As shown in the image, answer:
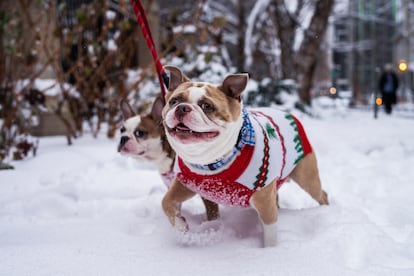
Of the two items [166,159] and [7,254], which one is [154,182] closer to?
[166,159]

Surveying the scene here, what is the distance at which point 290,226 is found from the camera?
213 cm

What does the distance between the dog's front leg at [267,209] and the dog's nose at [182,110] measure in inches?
22.0

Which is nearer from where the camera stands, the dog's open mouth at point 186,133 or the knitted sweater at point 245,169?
the dog's open mouth at point 186,133

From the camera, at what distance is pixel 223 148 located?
1.66m

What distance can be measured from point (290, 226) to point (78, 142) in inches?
160

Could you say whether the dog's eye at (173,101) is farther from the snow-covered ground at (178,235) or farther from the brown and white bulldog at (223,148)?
the snow-covered ground at (178,235)

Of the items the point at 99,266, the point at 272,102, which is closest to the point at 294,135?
the point at 99,266

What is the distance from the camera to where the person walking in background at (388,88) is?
1173 centimetres

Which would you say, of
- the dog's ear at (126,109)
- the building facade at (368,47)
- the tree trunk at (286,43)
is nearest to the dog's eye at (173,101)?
the dog's ear at (126,109)

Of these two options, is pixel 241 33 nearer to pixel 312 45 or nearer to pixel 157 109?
pixel 312 45

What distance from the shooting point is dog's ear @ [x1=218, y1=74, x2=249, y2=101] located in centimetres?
164

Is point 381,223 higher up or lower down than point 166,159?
lower down

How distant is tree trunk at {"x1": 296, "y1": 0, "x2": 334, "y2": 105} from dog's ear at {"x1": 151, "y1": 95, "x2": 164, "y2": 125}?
694cm

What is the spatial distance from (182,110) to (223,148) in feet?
0.90
